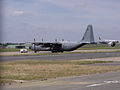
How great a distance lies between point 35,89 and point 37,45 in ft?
247

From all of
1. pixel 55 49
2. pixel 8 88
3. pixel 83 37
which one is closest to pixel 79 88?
pixel 8 88

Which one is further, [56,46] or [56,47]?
[56,47]

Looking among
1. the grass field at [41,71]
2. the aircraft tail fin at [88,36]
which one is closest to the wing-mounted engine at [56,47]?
the aircraft tail fin at [88,36]

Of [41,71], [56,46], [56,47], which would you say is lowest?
[41,71]

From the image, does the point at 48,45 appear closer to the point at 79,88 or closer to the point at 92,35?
the point at 92,35

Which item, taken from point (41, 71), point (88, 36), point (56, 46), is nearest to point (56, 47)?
point (56, 46)

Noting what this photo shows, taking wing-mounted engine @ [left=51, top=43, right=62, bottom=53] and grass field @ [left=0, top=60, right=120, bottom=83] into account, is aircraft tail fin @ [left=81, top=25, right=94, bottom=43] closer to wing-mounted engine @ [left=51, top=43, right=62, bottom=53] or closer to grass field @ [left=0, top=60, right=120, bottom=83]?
wing-mounted engine @ [left=51, top=43, right=62, bottom=53]

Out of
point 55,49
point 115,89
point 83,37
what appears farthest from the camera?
point 83,37

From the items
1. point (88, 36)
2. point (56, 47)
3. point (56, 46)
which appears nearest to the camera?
point (56, 46)

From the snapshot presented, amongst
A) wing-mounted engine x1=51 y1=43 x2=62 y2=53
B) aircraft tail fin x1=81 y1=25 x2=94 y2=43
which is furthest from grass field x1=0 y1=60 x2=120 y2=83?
aircraft tail fin x1=81 y1=25 x2=94 y2=43

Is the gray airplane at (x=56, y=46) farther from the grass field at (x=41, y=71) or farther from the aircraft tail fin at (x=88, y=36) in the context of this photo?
the grass field at (x=41, y=71)

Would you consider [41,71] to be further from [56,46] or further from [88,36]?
[88,36]

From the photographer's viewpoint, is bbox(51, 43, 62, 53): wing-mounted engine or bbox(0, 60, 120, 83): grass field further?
bbox(51, 43, 62, 53): wing-mounted engine

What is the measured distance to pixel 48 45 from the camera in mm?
88188
